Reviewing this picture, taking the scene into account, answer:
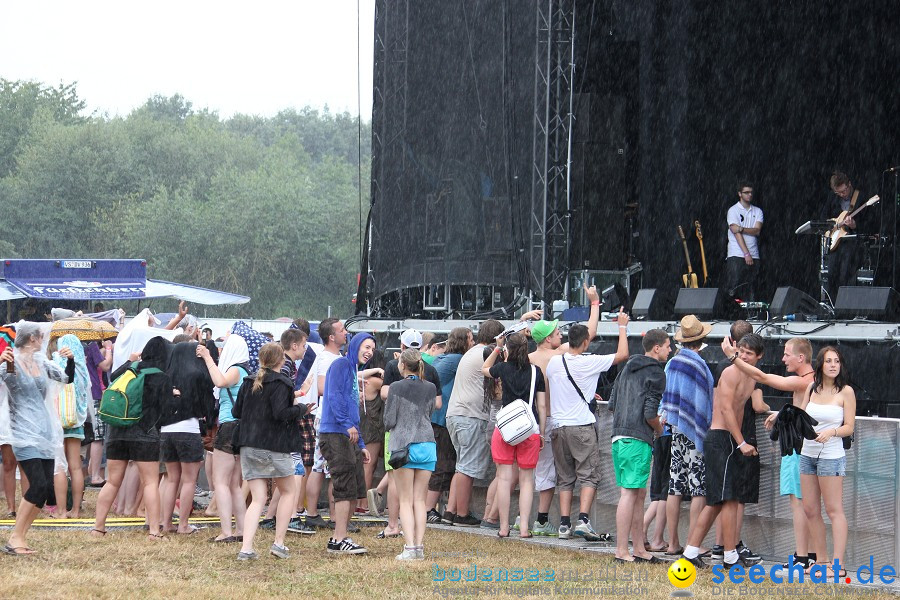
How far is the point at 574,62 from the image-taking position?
13.1 meters

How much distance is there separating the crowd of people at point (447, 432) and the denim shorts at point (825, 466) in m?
0.01

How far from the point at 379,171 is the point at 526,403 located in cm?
790

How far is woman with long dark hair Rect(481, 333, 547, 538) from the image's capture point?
9.02 m

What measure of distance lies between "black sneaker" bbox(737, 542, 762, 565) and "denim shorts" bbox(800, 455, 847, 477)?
0.84m

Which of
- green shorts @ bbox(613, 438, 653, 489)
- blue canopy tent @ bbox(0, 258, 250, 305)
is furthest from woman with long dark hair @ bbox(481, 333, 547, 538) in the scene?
blue canopy tent @ bbox(0, 258, 250, 305)

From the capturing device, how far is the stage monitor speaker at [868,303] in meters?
11.0

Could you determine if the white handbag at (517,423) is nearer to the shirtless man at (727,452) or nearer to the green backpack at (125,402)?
the shirtless man at (727,452)

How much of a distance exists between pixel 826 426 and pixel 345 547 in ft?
10.8

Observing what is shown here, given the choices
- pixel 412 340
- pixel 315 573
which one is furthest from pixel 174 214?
pixel 315 573

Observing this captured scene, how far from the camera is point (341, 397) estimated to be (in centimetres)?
834

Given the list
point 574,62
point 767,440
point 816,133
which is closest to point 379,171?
point 574,62

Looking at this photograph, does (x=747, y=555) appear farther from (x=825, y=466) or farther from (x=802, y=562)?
(x=825, y=466)

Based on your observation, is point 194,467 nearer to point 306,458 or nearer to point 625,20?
point 306,458

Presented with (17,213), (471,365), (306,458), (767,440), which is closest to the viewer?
(767,440)
